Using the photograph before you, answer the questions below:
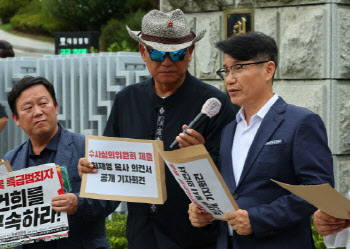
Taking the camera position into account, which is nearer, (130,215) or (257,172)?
(257,172)

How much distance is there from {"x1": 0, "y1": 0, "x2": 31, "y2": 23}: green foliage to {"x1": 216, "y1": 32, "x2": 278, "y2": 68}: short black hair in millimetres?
33108

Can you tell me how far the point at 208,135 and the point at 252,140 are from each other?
0.50m

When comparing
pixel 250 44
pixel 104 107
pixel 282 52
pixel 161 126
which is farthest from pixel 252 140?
pixel 104 107

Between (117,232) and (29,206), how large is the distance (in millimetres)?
2661

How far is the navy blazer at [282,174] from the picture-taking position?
3240 millimetres

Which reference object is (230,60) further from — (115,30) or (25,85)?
(115,30)

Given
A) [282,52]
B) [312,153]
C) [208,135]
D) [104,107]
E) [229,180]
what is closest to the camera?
[312,153]

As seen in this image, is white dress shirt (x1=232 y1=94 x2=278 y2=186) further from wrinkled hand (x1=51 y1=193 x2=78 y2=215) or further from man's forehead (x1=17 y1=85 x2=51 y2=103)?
man's forehead (x1=17 y1=85 x2=51 y2=103)

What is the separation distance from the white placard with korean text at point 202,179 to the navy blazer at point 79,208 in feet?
2.64

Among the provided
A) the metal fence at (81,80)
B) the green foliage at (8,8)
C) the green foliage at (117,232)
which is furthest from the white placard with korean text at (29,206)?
the green foliage at (8,8)

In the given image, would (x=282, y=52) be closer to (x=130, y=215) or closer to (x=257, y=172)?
(x=130, y=215)

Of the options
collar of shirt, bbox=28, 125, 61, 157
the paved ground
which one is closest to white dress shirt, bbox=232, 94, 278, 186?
collar of shirt, bbox=28, 125, 61, 157

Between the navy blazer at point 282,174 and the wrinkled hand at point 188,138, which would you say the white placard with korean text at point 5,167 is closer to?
the wrinkled hand at point 188,138

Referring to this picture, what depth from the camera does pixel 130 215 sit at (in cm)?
414
